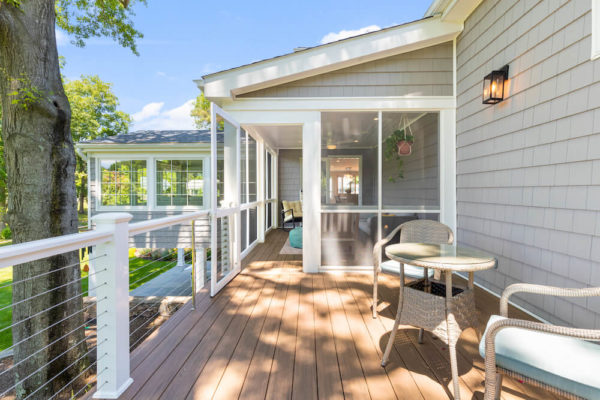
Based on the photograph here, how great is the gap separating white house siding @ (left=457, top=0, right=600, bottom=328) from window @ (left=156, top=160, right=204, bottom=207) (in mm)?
5849

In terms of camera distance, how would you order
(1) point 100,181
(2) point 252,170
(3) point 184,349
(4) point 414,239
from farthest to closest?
1. (1) point 100,181
2. (2) point 252,170
3. (4) point 414,239
4. (3) point 184,349

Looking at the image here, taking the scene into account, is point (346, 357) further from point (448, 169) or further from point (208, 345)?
point (448, 169)

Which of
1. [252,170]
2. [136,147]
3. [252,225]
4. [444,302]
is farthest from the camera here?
[136,147]

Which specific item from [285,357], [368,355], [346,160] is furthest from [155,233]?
[368,355]

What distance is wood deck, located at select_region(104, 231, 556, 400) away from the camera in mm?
1622

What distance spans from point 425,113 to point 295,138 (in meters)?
3.66

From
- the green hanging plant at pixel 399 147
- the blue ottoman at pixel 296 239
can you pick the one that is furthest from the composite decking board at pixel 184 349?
the green hanging plant at pixel 399 147

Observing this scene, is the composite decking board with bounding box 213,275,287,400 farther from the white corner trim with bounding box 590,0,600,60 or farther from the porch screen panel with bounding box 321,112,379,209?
the white corner trim with bounding box 590,0,600,60

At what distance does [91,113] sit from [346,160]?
1940cm

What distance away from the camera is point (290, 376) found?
1747mm

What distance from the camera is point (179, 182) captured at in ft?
23.9

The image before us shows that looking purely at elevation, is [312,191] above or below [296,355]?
above

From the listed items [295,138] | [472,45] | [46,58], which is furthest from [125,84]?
Answer: [472,45]

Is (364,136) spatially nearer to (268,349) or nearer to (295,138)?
(268,349)
